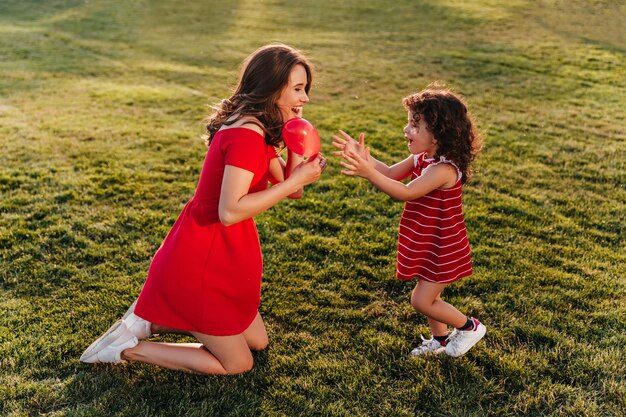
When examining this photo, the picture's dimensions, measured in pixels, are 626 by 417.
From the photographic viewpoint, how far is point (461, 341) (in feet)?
11.7

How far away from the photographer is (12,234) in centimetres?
521

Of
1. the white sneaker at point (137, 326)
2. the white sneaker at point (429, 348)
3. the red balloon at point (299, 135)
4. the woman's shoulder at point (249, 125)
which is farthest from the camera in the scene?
the white sneaker at point (429, 348)

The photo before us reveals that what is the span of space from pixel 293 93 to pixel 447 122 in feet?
3.10

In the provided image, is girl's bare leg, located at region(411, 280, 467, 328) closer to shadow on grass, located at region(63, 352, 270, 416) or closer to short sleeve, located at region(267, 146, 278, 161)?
shadow on grass, located at region(63, 352, 270, 416)

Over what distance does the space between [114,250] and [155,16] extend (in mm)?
22643

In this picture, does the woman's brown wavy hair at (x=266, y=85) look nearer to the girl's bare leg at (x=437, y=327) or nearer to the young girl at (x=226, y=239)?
the young girl at (x=226, y=239)

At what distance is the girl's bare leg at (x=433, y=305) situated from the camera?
347cm

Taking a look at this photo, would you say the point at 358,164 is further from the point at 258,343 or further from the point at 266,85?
the point at 258,343

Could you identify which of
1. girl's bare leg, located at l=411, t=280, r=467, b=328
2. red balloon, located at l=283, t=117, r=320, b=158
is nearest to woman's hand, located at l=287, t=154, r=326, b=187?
red balloon, located at l=283, t=117, r=320, b=158

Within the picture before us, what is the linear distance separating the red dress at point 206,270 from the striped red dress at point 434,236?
985mm

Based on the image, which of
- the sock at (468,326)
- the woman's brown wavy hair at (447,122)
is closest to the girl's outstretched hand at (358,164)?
the woman's brown wavy hair at (447,122)

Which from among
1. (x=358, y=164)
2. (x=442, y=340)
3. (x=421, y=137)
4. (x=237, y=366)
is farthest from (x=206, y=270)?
(x=442, y=340)

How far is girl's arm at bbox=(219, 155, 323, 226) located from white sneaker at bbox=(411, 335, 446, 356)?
1.48 m

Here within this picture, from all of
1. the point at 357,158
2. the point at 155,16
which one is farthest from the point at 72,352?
the point at 155,16
